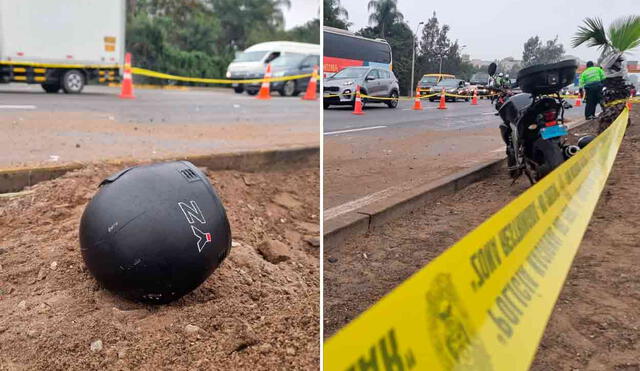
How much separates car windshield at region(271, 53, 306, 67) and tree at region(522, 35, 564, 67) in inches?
725

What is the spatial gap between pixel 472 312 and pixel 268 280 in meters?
2.24

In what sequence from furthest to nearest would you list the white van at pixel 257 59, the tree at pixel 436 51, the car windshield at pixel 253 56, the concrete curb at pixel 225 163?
the car windshield at pixel 253 56 < the white van at pixel 257 59 < the concrete curb at pixel 225 163 < the tree at pixel 436 51

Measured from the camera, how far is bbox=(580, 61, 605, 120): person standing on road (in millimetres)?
9125

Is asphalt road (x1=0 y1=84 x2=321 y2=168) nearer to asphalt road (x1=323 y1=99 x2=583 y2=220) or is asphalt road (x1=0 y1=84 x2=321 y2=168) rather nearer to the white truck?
asphalt road (x1=323 y1=99 x2=583 y2=220)

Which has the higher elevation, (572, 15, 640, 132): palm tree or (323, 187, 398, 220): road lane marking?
(572, 15, 640, 132): palm tree

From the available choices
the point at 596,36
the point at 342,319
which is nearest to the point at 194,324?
the point at 342,319

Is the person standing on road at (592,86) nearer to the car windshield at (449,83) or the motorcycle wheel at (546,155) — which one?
the motorcycle wheel at (546,155)

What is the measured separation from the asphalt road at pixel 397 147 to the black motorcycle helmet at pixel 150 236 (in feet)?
5.42

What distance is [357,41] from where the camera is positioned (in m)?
3.30

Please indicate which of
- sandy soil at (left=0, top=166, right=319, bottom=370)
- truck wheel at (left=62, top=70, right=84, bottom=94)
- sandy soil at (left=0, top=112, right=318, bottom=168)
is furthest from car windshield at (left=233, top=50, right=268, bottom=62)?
sandy soil at (left=0, top=166, right=319, bottom=370)

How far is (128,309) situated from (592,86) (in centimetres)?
873

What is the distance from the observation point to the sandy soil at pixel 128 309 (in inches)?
112

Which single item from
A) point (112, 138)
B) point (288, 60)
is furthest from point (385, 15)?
point (288, 60)

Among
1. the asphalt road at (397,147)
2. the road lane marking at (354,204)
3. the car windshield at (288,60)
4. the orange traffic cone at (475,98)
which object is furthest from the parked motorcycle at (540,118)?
the car windshield at (288,60)
